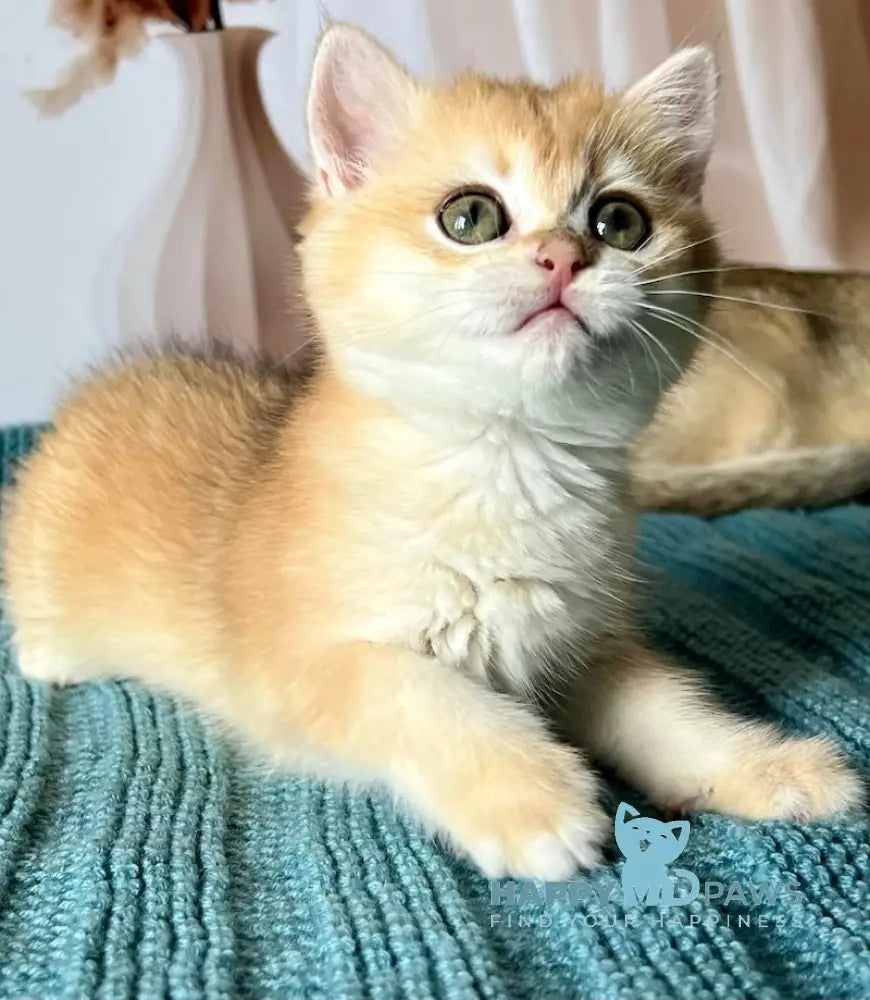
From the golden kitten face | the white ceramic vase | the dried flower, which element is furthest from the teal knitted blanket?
the dried flower

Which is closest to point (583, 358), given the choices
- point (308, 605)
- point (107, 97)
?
point (308, 605)

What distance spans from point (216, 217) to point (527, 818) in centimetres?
141

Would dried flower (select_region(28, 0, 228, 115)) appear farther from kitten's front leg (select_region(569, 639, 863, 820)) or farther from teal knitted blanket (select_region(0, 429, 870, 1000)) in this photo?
kitten's front leg (select_region(569, 639, 863, 820))

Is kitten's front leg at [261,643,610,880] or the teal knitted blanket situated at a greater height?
kitten's front leg at [261,643,610,880]

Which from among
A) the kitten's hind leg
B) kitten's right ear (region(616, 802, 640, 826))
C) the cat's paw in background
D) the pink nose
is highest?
the pink nose

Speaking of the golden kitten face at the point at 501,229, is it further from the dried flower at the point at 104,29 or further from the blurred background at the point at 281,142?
the dried flower at the point at 104,29

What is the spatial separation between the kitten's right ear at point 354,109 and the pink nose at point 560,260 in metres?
0.22

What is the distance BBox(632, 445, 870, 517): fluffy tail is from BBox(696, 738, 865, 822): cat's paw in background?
0.69 m

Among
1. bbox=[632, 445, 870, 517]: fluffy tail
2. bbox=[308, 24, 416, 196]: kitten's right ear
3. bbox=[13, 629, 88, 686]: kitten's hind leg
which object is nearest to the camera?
bbox=[308, 24, 416, 196]: kitten's right ear

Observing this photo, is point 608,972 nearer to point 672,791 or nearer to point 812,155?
point 672,791

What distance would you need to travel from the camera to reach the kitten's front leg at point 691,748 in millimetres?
693

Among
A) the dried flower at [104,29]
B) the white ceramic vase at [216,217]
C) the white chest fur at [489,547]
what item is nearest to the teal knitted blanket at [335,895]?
the white chest fur at [489,547]

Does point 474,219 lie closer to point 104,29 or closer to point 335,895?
point 335,895

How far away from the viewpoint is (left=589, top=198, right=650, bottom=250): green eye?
2.45 ft
